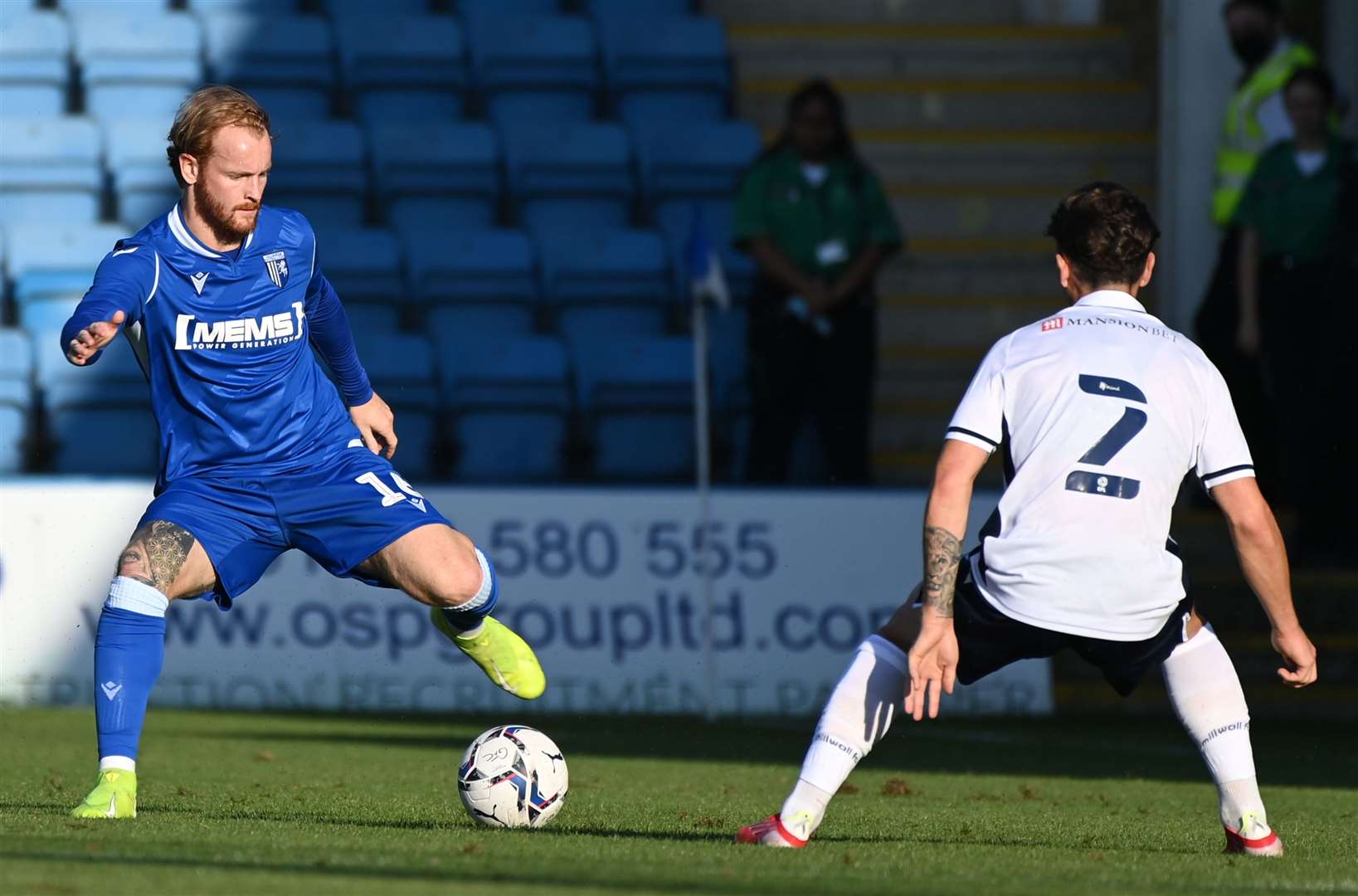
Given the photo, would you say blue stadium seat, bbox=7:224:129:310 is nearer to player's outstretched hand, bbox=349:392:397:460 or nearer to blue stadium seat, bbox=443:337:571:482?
blue stadium seat, bbox=443:337:571:482

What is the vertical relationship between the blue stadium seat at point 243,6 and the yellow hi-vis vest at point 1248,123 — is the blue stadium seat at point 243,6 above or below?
above

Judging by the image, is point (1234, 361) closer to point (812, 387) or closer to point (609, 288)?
point (812, 387)

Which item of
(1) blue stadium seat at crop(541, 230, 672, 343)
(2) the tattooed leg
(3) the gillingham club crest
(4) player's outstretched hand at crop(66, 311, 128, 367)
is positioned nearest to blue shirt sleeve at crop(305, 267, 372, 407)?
(3) the gillingham club crest

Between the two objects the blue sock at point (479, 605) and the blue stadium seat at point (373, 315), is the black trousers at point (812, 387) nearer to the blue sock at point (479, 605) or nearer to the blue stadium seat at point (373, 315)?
the blue stadium seat at point (373, 315)

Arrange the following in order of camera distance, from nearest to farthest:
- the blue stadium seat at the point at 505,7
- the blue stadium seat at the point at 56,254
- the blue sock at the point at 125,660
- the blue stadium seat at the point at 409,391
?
the blue sock at the point at 125,660
the blue stadium seat at the point at 409,391
the blue stadium seat at the point at 56,254
the blue stadium seat at the point at 505,7

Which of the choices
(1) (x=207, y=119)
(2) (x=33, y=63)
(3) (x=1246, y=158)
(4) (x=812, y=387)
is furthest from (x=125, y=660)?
(2) (x=33, y=63)

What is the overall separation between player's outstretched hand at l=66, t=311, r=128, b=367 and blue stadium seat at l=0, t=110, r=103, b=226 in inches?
336

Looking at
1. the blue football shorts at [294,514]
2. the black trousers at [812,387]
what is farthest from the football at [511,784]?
the black trousers at [812,387]

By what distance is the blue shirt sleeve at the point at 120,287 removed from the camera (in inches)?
207

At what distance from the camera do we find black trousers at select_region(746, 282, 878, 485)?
11875 millimetres

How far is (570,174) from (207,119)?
27.1 ft

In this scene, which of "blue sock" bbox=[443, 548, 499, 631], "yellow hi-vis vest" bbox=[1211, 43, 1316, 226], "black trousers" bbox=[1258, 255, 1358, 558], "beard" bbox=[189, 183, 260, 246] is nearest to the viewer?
"beard" bbox=[189, 183, 260, 246]

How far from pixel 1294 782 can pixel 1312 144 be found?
190 inches

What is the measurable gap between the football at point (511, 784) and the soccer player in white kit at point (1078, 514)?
0.87m
